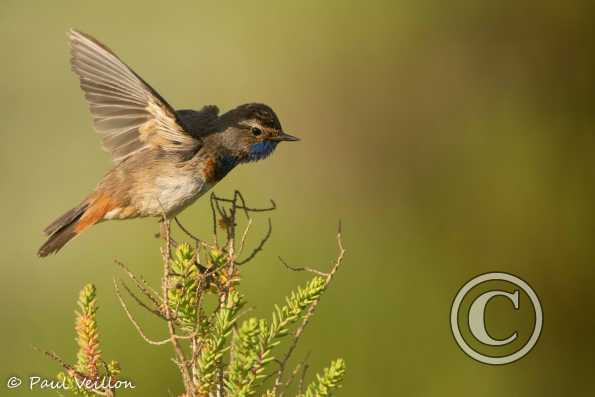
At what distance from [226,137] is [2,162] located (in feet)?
11.1

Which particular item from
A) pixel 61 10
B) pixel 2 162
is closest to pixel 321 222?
pixel 2 162

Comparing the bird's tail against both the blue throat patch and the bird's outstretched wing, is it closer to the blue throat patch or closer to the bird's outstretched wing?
the bird's outstretched wing

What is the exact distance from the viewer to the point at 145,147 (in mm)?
3771

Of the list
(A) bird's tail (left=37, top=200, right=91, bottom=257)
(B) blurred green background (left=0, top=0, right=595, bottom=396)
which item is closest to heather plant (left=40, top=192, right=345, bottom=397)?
(A) bird's tail (left=37, top=200, right=91, bottom=257)

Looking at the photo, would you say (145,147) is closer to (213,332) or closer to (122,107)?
(122,107)

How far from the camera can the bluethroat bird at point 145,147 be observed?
11.6 feet

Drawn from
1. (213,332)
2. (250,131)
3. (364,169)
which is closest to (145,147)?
(250,131)

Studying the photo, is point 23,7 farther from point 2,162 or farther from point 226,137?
point 226,137

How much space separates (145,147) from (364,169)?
275 cm

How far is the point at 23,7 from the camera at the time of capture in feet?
24.4

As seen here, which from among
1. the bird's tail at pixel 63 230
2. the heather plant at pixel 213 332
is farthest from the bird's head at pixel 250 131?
the heather plant at pixel 213 332

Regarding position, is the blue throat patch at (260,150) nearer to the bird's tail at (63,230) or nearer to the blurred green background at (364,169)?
the bird's tail at (63,230)

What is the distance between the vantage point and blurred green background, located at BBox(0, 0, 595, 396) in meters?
4.75

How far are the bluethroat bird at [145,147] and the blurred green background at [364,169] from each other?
1.03 metres
